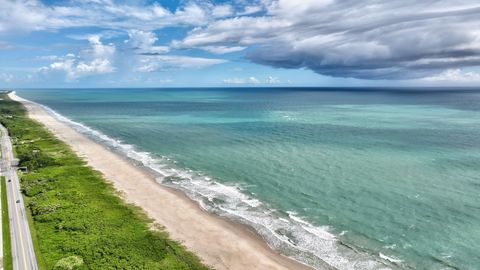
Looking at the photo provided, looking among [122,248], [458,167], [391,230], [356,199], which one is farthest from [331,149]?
[122,248]

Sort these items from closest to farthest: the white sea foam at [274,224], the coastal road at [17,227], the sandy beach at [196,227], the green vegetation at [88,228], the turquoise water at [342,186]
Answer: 1. the coastal road at [17,227]
2. the green vegetation at [88,228]
3. the white sea foam at [274,224]
4. the sandy beach at [196,227]
5. the turquoise water at [342,186]

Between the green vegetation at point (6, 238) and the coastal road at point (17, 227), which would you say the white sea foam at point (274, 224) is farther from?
the green vegetation at point (6, 238)

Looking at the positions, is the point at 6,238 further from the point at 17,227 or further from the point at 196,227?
the point at 196,227

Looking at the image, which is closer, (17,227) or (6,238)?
(6,238)

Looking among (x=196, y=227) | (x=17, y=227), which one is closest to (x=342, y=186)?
(x=196, y=227)

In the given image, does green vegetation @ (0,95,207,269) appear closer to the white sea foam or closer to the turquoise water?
the white sea foam

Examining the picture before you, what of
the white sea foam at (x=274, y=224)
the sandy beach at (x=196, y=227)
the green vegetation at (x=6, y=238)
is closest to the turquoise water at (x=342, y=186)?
the white sea foam at (x=274, y=224)
